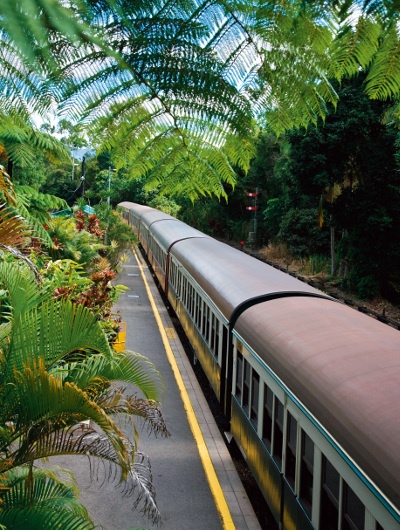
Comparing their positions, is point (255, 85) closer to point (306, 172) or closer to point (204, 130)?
point (204, 130)

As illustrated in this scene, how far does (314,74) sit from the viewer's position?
212 cm

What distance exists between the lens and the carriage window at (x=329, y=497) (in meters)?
4.57

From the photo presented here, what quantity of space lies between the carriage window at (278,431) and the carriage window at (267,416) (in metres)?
0.22

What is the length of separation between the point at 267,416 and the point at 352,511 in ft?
8.43

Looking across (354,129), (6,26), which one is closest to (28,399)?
(6,26)

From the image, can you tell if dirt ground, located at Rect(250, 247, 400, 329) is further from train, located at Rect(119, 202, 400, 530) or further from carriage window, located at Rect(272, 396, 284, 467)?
carriage window, located at Rect(272, 396, 284, 467)

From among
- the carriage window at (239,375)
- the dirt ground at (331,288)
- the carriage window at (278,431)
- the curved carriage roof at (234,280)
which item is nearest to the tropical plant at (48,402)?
the carriage window at (278,431)

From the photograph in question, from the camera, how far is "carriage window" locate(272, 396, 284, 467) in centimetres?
617

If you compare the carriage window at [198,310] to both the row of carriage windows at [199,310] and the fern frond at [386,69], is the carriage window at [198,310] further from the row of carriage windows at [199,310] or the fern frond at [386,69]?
the fern frond at [386,69]

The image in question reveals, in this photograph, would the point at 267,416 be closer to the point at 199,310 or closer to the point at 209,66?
the point at 209,66

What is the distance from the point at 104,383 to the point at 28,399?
0.99 m

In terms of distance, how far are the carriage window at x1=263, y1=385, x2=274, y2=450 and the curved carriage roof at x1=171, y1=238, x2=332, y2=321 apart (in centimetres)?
190

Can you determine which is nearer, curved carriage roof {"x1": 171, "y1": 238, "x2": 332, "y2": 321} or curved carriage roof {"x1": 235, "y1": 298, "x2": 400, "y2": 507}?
curved carriage roof {"x1": 235, "y1": 298, "x2": 400, "y2": 507}

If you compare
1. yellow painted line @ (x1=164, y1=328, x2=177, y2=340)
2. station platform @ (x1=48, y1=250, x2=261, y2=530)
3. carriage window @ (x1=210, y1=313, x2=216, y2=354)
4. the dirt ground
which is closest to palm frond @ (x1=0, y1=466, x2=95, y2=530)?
station platform @ (x1=48, y1=250, x2=261, y2=530)
